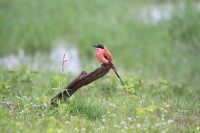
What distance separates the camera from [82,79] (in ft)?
21.0

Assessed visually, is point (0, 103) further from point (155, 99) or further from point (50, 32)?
point (50, 32)

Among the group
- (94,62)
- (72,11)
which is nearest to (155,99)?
(94,62)

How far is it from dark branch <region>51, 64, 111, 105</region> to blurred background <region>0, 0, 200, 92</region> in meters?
4.68

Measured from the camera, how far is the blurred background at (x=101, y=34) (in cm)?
1180

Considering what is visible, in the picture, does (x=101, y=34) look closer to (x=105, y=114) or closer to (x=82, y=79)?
(x=82, y=79)

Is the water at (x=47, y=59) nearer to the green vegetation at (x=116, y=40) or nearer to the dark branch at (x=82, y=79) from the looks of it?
the green vegetation at (x=116, y=40)

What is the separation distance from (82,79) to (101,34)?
20.2 feet

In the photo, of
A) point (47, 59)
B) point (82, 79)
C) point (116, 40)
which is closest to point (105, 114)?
point (82, 79)

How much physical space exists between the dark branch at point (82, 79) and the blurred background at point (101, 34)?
4.68 metres

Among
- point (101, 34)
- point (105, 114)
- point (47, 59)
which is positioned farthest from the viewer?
point (101, 34)

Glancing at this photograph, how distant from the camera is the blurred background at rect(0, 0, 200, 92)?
11.8 metres

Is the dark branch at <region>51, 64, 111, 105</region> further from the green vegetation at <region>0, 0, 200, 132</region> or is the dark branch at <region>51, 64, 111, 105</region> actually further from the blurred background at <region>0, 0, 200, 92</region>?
the blurred background at <region>0, 0, 200, 92</region>

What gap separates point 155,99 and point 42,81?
8.02 feet

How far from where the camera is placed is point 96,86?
8.55m
